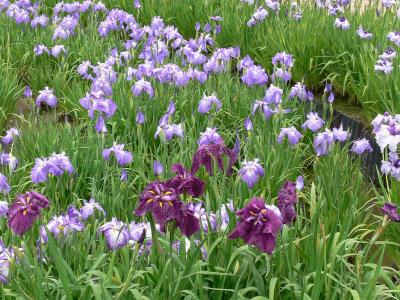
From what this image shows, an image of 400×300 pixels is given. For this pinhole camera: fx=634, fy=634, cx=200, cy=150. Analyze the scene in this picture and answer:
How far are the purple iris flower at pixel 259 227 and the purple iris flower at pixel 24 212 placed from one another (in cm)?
58

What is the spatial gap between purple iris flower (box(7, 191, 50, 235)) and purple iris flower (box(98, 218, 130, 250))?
1.15 ft

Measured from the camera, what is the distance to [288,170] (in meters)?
3.31

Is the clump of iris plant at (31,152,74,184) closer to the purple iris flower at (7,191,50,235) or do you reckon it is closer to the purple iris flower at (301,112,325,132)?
the purple iris flower at (7,191,50,235)

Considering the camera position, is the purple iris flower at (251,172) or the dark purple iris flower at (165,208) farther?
the purple iris flower at (251,172)

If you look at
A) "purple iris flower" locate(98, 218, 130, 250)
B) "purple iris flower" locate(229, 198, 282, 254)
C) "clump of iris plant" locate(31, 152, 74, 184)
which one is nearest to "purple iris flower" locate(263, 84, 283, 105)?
"clump of iris plant" locate(31, 152, 74, 184)

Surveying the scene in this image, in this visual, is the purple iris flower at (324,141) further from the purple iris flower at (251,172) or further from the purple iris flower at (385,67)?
the purple iris flower at (385,67)

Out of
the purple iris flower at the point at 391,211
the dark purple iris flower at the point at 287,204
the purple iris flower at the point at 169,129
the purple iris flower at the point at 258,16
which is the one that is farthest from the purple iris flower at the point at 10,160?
the purple iris flower at the point at 258,16

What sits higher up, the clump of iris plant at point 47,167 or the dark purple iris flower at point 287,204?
the clump of iris plant at point 47,167

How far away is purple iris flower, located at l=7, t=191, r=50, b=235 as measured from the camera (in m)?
1.81

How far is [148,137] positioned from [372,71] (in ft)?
5.05

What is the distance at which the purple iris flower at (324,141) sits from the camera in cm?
304

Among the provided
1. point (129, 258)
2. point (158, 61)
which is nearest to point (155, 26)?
point (158, 61)

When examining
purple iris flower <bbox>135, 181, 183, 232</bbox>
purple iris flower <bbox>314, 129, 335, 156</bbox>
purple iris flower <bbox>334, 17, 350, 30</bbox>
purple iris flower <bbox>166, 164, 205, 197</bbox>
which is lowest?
purple iris flower <bbox>135, 181, 183, 232</bbox>

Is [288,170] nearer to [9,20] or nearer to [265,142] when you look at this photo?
[265,142]
